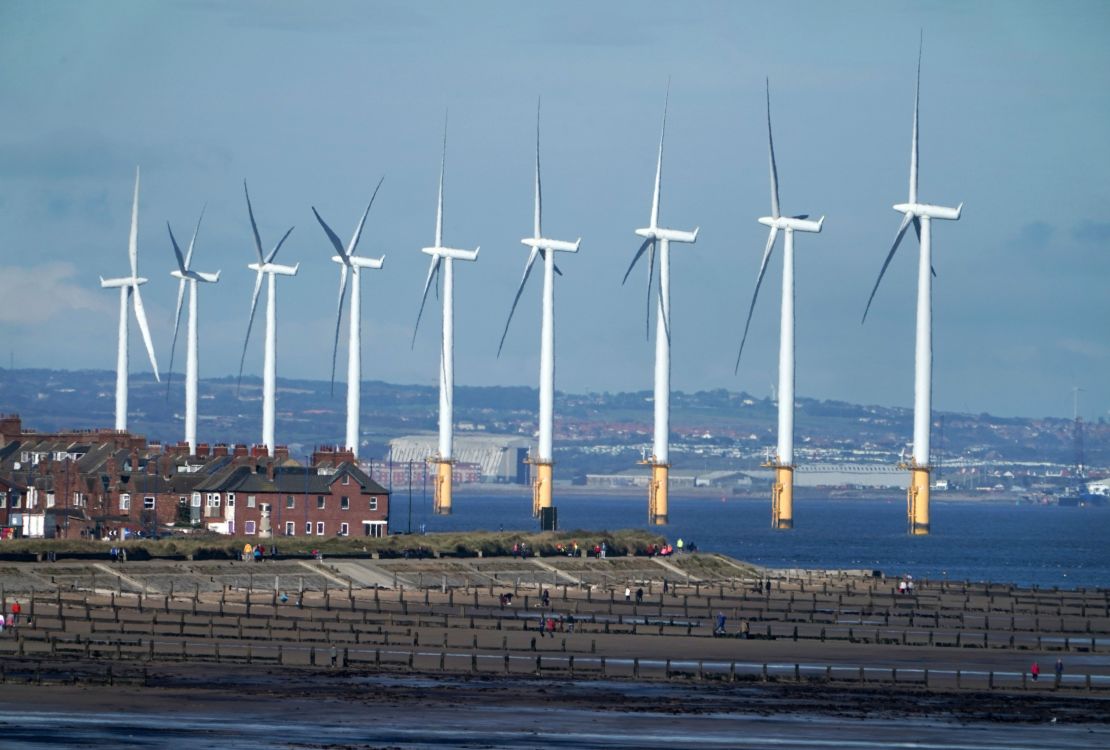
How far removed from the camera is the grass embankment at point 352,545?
133m

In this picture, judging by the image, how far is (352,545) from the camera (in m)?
152

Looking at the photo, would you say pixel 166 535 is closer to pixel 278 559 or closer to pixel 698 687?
pixel 278 559

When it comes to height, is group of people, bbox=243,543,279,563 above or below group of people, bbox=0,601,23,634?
above

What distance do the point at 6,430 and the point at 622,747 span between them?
138 metres

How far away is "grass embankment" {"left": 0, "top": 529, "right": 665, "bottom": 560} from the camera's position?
133000 millimetres

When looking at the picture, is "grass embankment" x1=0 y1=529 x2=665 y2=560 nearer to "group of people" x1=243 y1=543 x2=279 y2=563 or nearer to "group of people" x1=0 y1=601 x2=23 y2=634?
"group of people" x1=243 y1=543 x2=279 y2=563

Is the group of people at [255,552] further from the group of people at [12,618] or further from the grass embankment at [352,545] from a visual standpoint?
the group of people at [12,618]

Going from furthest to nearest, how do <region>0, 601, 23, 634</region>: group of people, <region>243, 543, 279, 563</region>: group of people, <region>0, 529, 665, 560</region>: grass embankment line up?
<region>243, 543, 279, 563</region>: group of people → <region>0, 529, 665, 560</region>: grass embankment → <region>0, 601, 23, 634</region>: group of people

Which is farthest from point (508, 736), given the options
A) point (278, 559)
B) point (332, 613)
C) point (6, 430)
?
point (6, 430)

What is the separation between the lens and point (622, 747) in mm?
63844

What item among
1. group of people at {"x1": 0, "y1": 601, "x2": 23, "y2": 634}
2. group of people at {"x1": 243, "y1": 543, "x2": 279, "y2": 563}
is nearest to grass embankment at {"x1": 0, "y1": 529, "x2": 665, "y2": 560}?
group of people at {"x1": 243, "y1": 543, "x2": 279, "y2": 563}

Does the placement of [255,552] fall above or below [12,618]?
above

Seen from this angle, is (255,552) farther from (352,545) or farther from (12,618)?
(12,618)

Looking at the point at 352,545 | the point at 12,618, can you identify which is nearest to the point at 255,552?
the point at 352,545
